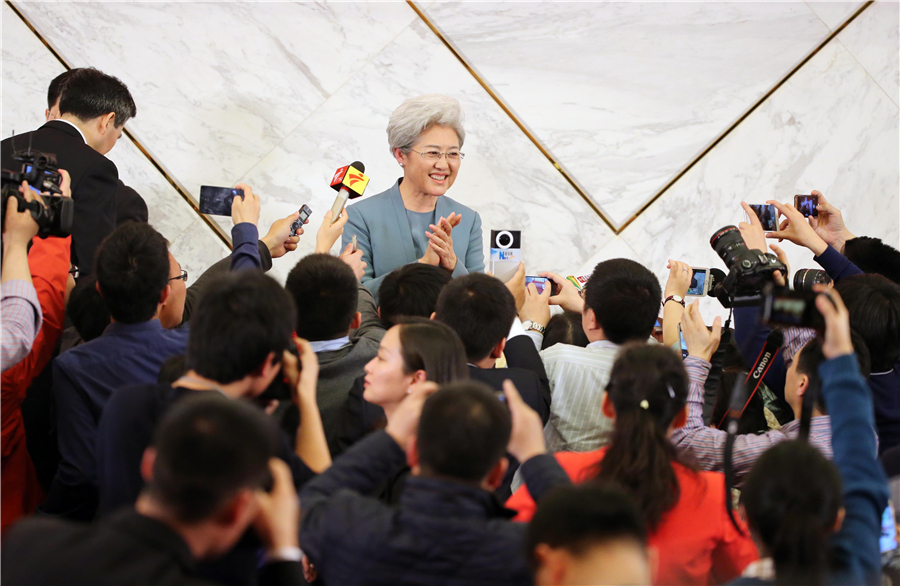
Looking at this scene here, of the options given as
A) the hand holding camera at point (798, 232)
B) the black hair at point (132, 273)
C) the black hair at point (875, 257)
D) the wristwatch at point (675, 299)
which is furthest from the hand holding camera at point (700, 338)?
the black hair at point (132, 273)

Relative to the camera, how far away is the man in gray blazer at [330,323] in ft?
6.66

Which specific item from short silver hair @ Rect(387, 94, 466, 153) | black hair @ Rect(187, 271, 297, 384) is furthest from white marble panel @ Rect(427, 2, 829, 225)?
black hair @ Rect(187, 271, 297, 384)

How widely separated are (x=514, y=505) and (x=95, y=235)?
5.90ft

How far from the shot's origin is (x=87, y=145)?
288cm

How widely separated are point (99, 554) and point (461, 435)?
536mm

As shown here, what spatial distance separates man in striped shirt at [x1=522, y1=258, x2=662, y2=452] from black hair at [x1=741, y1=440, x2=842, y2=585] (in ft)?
2.81

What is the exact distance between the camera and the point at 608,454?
159 cm

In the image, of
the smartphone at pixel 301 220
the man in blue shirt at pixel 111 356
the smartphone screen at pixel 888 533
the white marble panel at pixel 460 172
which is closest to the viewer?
the smartphone screen at pixel 888 533

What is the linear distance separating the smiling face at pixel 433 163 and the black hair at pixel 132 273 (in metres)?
1.38

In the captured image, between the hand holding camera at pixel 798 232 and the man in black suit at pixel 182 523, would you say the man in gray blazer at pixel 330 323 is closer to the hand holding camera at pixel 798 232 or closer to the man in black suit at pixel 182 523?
the man in black suit at pixel 182 523

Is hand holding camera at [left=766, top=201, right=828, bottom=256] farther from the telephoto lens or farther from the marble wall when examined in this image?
the marble wall

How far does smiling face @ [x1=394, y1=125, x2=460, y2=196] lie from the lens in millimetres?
3221

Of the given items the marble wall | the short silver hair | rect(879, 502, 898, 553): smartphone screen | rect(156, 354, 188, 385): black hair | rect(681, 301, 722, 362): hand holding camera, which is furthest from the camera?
the marble wall

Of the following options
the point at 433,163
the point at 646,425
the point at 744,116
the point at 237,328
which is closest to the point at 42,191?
the point at 237,328
